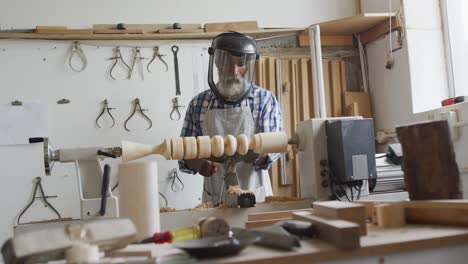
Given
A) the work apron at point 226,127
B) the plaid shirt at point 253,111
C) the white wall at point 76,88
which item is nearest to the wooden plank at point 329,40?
the white wall at point 76,88

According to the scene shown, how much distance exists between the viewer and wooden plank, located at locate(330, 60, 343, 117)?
3312mm

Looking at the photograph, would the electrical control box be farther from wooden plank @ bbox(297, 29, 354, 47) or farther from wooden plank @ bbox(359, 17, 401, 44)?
wooden plank @ bbox(297, 29, 354, 47)

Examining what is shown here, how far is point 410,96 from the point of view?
2.90 metres

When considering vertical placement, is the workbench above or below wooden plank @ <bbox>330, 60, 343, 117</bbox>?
below

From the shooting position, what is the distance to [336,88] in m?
3.34

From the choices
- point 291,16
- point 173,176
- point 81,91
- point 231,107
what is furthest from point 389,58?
point 81,91

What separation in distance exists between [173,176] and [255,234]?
223cm

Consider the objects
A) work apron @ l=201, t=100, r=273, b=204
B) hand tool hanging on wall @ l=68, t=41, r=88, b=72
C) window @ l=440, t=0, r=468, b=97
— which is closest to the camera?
work apron @ l=201, t=100, r=273, b=204

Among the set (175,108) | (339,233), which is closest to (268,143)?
(339,233)

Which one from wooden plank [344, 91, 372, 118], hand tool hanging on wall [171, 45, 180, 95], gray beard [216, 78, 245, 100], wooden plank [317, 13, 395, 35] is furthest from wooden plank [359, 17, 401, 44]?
hand tool hanging on wall [171, 45, 180, 95]

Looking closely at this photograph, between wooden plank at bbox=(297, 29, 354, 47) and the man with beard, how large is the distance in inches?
34.5

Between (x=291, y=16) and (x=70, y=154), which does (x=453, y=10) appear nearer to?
(x=291, y=16)

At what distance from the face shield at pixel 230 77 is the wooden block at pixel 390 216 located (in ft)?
4.28

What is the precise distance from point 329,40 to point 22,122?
2219 mm
